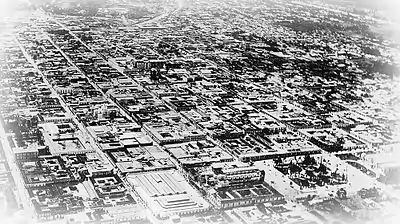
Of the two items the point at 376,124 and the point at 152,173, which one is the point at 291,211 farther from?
the point at 376,124

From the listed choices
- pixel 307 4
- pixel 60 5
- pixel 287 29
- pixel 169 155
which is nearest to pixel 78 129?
pixel 169 155

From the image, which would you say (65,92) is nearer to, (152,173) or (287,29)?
(152,173)

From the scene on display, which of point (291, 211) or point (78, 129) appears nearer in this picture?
point (291, 211)

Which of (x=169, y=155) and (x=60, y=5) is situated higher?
(x=60, y=5)

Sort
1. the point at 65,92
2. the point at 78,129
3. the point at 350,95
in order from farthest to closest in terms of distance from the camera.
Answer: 1. the point at 350,95
2. the point at 65,92
3. the point at 78,129

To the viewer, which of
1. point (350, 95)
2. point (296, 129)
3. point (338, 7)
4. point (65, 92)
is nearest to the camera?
point (296, 129)

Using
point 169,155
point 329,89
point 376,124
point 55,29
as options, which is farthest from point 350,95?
point 55,29
